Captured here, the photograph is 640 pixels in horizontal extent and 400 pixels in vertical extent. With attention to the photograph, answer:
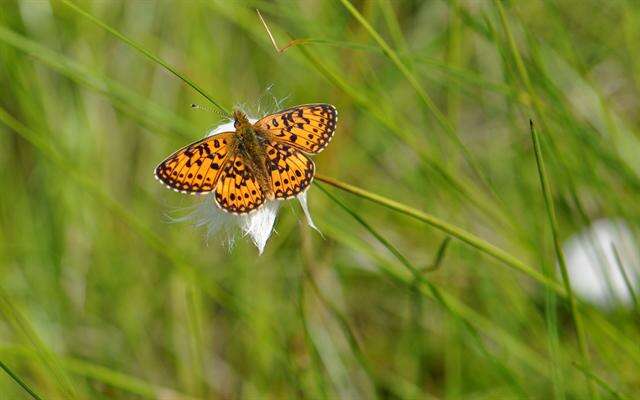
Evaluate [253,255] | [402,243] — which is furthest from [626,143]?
[253,255]

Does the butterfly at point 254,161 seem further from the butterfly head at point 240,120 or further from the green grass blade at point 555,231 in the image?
the green grass blade at point 555,231

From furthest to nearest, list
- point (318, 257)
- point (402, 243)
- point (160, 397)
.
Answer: point (402, 243)
point (318, 257)
point (160, 397)

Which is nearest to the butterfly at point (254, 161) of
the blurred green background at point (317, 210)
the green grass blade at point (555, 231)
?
the blurred green background at point (317, 210)

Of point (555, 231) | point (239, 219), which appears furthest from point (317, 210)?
point (555, 231)

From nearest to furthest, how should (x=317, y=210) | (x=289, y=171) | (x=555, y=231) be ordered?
(x=555, y=231)
(x=289, y=171)
(x=317, y=210)

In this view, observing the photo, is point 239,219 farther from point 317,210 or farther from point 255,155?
point 317,210

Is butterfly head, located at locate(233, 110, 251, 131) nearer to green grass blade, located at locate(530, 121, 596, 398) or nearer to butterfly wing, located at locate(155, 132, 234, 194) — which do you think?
butterfly wing, located at locate(155, 132, 234, 194)

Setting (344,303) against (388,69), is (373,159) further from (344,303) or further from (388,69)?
(344,303)
